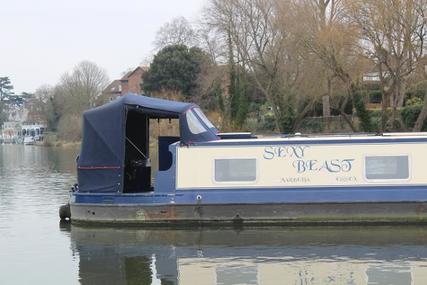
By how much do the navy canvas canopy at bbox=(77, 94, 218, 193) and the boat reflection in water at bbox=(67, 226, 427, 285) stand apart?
1209mm

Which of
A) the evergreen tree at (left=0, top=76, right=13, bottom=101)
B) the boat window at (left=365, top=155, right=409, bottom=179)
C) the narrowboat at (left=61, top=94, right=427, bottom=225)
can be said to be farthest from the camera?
the evergreen tree at (left=0, top=76, right=13, bottom=101)

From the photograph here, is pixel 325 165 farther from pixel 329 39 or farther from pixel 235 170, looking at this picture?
pixel 329 39

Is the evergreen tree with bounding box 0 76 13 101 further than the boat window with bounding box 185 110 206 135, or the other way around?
the evergreen tree with bounding box 0 76 13 101

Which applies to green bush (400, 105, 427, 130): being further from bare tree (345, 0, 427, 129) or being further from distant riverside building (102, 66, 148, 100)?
distant riverside building (102, 66, 148, 100)

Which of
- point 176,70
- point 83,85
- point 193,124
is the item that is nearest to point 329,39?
point 193,124

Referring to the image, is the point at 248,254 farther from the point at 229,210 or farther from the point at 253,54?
the point at 253,54

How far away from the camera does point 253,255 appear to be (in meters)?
13.7

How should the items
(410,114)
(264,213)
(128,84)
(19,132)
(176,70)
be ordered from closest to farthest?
1. (264,213)
2. (410,114)
3. (176,70)
4. (128,84)
5. (19,132)

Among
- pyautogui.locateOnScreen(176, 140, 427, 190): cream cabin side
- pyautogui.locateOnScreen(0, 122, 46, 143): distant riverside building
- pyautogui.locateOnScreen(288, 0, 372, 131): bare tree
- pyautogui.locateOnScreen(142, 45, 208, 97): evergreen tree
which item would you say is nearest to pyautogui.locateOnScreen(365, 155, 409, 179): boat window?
pyautogui.locateOnScreen(176, 140, 427, 190): cream cabin side

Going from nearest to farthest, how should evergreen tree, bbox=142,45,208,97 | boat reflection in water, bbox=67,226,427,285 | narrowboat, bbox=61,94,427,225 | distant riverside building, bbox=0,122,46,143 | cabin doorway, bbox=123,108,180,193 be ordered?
1. boat reflection in water, bbox=67,226,427,285
2. narrowboat, bbox=61,94,427,225
3. cabin doorway, bbox=123,108,180,193
4. evergreen tree, bbox=142,45,208,97
5. distant riverside building, bbox=0,122,46,143

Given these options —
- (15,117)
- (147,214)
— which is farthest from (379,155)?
(15,117)

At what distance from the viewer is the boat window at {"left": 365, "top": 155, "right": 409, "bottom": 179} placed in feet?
52.7

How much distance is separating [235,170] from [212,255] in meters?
3.06

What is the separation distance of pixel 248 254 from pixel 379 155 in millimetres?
4462
